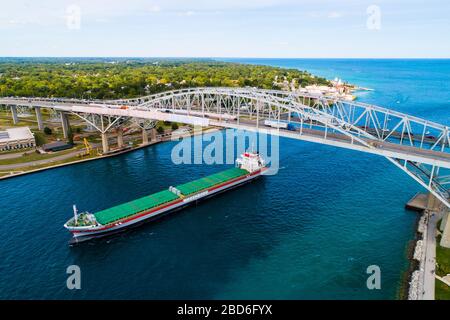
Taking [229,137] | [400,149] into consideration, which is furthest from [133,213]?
[229,137]

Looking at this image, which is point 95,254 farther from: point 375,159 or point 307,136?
point 375,159

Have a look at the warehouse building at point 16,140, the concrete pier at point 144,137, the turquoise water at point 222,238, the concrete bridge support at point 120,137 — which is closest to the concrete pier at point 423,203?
the turquoise water at point 222,238

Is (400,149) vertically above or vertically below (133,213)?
above

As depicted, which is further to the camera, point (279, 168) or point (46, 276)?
point (279, 168)

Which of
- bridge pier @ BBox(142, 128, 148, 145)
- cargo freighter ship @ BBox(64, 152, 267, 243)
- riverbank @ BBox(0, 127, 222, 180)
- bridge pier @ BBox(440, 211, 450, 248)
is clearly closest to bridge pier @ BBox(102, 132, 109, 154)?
riverbank @ BBox(0, 127, 222, 180)

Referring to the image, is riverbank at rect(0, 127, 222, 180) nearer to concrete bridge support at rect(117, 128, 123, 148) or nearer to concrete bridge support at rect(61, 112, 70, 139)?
concrete bridge support at rect(117, 128, 123, 148)

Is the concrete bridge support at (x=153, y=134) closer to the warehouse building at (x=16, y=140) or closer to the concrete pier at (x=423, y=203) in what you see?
the warehouse building at (x=16, y=140)
